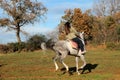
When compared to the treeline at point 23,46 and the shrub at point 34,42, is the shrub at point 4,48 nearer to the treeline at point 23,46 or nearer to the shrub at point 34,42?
the treeline at point 23,46

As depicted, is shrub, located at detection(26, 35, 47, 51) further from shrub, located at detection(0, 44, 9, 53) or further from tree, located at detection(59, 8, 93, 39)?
tree, located at detection(59, 8, 93, 39)

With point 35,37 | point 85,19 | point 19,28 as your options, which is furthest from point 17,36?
point 85,19

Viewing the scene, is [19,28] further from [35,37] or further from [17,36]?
[35,37]

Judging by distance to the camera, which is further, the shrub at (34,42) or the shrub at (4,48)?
the shrub at (34,42)

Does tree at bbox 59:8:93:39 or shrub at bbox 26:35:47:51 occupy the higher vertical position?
tree at bbox 59:8:93:39

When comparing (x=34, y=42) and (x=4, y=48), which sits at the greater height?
(x=34, y=42)

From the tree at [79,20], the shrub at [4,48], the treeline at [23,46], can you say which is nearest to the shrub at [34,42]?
the treeline at [23,46]

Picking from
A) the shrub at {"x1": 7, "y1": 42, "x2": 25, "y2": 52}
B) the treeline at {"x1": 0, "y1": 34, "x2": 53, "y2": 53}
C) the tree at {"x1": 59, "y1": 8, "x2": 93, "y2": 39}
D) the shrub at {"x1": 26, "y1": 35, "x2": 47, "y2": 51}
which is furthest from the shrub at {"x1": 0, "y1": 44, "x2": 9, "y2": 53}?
the tree at {"x1": 59, "y1": 8, "x2": 93, "y2": 39}

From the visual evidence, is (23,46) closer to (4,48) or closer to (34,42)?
(34,42)

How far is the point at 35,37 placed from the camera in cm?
5422

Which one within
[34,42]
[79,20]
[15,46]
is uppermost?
[79,20]

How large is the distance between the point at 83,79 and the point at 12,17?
45.4m

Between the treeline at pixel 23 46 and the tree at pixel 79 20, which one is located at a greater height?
the tree at pixel 79 20

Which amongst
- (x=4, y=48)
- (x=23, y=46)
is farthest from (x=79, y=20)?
(x=4, y=48)
